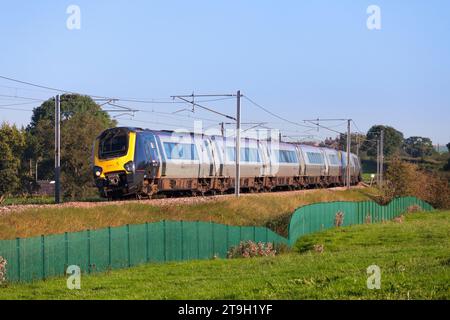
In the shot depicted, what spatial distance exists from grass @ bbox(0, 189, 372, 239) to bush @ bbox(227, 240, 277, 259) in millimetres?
3905

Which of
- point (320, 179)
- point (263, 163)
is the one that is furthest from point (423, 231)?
point (320, 179)

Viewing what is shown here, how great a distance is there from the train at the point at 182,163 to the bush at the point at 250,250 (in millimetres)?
7673

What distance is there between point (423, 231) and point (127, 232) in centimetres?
1437

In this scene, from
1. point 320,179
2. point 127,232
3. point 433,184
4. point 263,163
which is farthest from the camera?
point 433,184

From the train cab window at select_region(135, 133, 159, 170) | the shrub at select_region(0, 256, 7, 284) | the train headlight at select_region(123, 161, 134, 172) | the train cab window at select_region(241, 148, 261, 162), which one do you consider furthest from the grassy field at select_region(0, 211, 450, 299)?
the train cab window at select_region(241, 148, 261, 162)

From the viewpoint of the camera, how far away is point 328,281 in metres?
12.5

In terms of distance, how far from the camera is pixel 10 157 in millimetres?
57469

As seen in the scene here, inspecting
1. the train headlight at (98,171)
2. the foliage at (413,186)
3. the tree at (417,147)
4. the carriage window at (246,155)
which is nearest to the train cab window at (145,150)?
the train headlight at (98,171)

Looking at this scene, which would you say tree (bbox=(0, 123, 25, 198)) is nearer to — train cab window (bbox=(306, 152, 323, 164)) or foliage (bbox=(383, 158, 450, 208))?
train cab window (bbox=(306, 152, 323, 164))

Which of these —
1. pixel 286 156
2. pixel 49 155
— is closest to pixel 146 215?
pixel 286 156

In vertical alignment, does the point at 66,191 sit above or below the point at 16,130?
below

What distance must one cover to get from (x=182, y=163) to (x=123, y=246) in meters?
14.3

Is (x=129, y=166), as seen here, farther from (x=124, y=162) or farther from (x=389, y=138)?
(x=389, y=138)

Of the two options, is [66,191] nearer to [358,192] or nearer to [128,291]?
[358,192]
